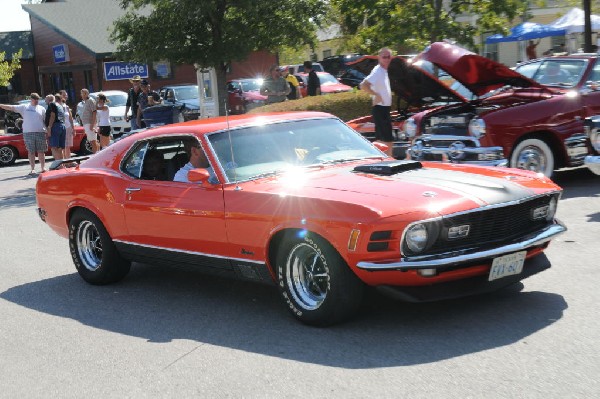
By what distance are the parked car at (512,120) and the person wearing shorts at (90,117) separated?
1012cm

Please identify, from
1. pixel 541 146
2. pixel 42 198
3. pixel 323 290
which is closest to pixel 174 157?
pixel 42 198

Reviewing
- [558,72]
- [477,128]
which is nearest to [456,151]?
[477,128]

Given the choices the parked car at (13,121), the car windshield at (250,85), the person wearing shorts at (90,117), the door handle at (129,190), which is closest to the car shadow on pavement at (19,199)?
the person wearing shorts at (90,117)

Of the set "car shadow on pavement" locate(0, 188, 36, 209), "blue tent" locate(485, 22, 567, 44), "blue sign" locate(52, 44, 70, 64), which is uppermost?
"blue sign" locate(52, 44, 70, 64)

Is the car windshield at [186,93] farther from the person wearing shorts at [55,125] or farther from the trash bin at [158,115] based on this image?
the trash bin at [158,115]

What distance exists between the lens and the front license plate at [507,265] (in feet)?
17.2

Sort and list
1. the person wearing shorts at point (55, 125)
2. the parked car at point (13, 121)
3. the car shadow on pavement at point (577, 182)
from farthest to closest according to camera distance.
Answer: the parked car at point (13, 121)
the person wearing shorts at point (55, 125)
the car shadow on pavement at point (577, 182)

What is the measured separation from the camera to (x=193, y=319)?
6.09 metres

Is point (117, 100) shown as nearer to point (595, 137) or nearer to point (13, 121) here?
point (13, 121)

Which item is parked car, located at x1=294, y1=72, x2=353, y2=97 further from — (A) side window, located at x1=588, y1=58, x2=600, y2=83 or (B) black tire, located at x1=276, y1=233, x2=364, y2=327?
(B) black tire, located at x1=276, y1=233, x2=364, y2=327

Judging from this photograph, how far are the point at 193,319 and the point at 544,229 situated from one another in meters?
2.58

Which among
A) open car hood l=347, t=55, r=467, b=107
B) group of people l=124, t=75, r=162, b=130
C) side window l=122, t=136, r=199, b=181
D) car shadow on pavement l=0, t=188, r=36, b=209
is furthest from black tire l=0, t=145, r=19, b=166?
side window l=122, t=136, r=199, b=181

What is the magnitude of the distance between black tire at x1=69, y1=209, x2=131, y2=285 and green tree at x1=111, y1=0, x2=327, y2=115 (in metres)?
13.3

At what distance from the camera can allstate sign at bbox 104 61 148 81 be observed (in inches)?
1569
